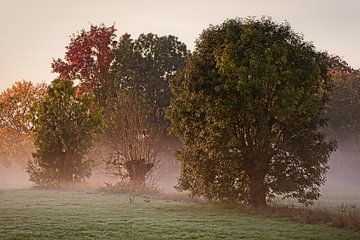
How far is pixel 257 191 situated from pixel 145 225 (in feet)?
36.6

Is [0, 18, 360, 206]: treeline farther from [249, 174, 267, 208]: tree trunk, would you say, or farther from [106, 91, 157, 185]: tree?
[106, 91, 157, 185]: tree

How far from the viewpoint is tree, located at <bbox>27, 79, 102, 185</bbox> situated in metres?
59.8

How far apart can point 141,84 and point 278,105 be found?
3681cm

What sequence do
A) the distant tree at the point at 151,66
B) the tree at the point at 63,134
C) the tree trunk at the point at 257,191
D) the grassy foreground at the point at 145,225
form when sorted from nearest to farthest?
1. the grassy foreground at the point at 145,225
2. the tree trunk at the point at 257,191
3. the tree at the point at 63,134
4. the distant tree at the point at 151,66

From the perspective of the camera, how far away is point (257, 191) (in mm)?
32594

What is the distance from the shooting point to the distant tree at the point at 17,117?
8875 centimetres

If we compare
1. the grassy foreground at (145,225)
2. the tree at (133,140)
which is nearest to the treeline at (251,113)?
the grassy foreground at (145,225)

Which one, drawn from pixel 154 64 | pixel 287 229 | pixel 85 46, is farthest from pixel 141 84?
pixel 287 229

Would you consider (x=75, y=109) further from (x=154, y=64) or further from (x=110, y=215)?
(x=110, y=215)

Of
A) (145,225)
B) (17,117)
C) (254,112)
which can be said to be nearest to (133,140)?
(254,112)

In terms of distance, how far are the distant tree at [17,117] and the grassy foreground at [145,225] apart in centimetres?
6059

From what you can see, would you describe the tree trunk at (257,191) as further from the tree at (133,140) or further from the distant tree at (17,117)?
the distant tree at (17,117)

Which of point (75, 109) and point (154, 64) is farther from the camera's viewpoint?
point (154, 64)

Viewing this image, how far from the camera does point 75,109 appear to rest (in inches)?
2397
